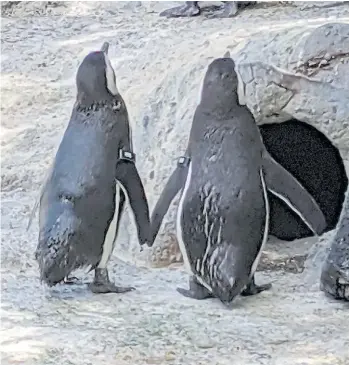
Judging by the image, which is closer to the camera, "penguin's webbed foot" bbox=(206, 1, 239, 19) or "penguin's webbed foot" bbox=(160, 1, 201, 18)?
"penguin's webbed foot" bbox=(206, 1, 239, 19)

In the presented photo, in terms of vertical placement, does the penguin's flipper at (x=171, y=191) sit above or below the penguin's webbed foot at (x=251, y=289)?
above

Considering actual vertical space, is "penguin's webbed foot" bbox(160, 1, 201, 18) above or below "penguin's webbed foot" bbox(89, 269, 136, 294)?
above

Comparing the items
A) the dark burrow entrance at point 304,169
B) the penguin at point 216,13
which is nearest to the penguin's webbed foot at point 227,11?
the penguin at point 216,13

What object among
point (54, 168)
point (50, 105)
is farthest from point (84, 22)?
point (54, 168)

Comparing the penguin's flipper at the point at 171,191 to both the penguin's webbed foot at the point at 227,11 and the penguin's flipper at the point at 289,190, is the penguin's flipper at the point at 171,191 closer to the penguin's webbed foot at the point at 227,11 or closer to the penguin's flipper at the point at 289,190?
the penguin's flipper at the point at 289,190

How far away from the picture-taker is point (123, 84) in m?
4.64

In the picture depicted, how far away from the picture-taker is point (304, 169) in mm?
3787

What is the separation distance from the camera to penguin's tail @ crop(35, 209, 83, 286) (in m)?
2.77

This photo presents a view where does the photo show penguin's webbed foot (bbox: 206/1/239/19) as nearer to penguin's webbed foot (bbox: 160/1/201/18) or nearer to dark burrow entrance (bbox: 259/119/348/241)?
penguin's webbed foot (bbox: 160/1/201/18)

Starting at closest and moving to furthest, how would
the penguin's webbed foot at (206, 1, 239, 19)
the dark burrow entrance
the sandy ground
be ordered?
the sandy ground, the dark burrow entrance, the penguin's webbed foot at (206, 1, 239, 19)

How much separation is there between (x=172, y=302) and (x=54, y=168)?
519 millimetres

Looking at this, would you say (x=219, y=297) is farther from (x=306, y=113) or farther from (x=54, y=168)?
(x=306, y=113)

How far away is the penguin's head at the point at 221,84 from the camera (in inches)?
111

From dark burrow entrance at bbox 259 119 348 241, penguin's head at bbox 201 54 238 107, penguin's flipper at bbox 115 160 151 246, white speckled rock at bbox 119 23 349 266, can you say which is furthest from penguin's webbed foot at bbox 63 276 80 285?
dark burrow entrance at bbox 259 119 348 241
